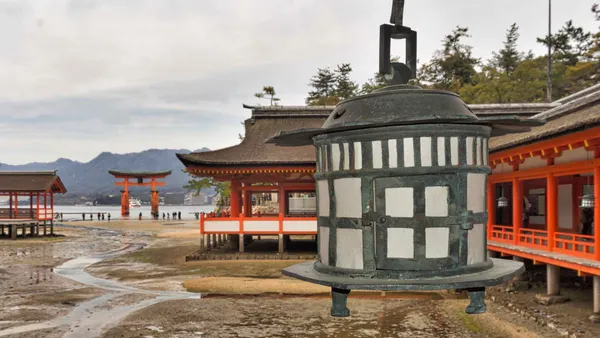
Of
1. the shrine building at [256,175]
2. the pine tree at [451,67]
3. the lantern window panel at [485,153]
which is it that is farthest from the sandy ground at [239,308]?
the pine tree at [451,67]

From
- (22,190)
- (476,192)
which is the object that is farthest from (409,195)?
(22,190)

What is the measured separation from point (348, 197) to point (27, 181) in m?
42.1

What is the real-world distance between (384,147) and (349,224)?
600mm

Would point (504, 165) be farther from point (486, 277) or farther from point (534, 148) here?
point (486, 277)

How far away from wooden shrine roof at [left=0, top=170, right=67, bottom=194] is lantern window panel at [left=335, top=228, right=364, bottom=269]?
132ft

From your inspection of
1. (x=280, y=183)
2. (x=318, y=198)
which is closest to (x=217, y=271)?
(x=280, y=183)

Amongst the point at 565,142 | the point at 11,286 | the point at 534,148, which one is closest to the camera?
the point at 565,142

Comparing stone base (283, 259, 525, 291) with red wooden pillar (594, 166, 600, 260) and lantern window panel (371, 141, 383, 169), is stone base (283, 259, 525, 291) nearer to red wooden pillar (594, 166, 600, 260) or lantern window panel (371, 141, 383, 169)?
lantern window panel (371, 141, 383, 169)

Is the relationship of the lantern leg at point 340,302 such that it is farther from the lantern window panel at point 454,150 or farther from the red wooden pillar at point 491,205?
the red wooden pillar at point 491,205

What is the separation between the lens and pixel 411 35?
3.77 meters

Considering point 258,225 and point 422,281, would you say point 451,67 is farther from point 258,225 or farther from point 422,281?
point 422,281

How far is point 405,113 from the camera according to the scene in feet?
11.4

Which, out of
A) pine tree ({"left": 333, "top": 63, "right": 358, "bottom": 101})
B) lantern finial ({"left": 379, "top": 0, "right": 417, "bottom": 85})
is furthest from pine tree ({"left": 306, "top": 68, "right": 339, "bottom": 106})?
lantern finial ({"left": 379, "top": 0, "right": 417, "bottom": 85})

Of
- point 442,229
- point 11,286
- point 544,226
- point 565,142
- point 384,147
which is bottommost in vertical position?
point 11,286
